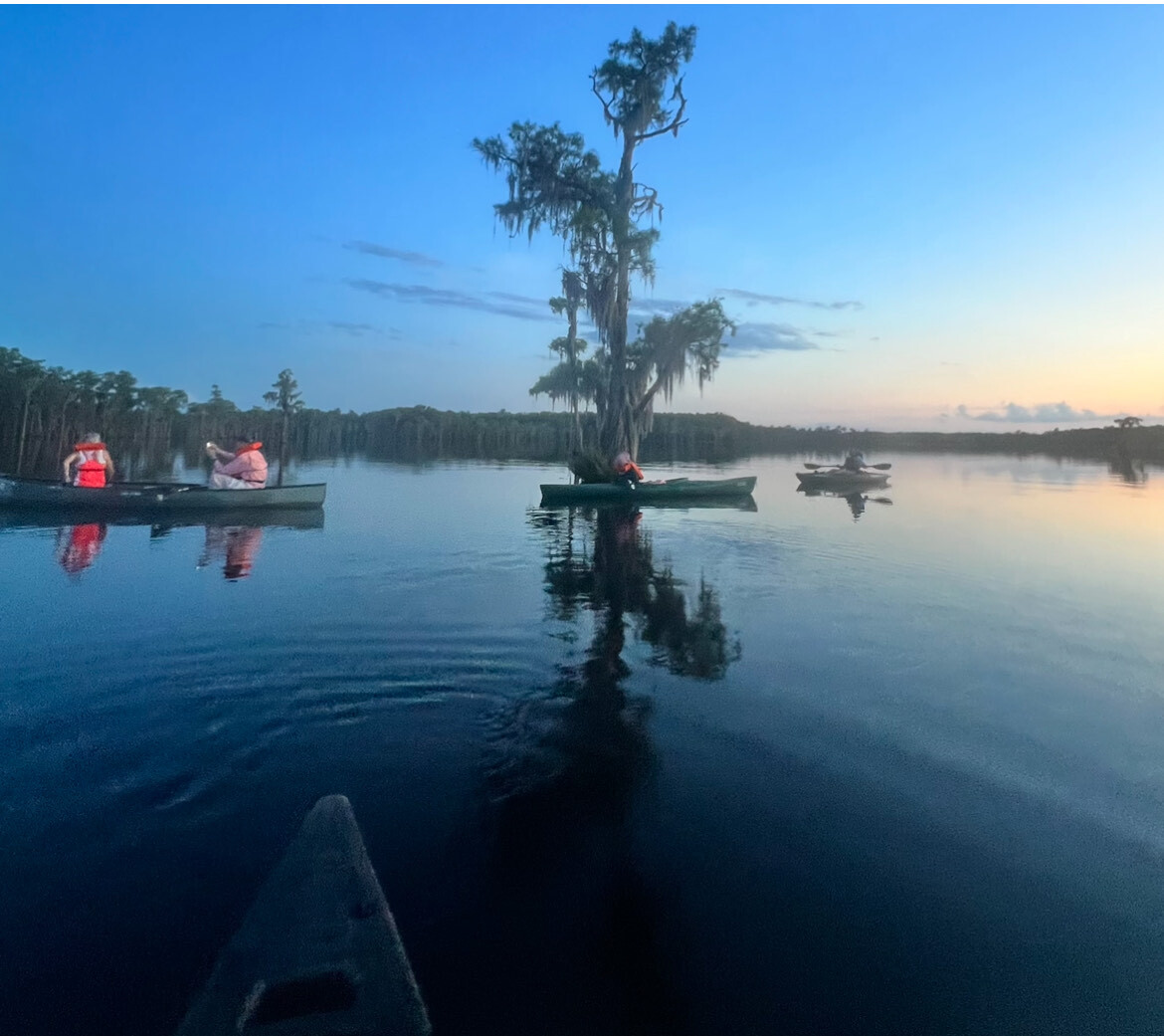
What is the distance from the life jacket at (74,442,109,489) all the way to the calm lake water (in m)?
9.23

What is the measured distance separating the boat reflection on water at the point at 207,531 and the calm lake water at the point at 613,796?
1.75 m

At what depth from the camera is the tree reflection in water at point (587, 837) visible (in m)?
3.07

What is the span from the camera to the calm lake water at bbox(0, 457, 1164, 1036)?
10.2 feet

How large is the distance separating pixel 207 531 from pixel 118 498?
128 inches

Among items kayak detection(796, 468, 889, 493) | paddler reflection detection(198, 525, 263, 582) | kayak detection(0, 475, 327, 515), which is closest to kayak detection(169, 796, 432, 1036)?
paddler reflection detection(198, 525, 263, 582)

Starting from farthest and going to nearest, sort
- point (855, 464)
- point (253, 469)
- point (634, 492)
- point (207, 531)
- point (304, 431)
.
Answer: point (304, 431), point (855, 464), point (634, 492), point (253, 469), point (207, 531)

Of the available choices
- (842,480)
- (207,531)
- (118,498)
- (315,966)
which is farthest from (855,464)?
(315,966)

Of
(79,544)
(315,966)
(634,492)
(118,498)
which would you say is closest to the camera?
(315,966)

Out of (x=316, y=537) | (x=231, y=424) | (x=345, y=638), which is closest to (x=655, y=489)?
(x=316, y=537)

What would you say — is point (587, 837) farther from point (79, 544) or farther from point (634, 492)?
point (634, 492)

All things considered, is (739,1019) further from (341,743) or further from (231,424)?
(231,424)

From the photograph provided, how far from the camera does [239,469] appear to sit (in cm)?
1850

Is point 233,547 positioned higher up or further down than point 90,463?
further down

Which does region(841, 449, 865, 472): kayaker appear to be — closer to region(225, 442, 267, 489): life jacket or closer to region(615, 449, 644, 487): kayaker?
region(615, 449, 644, 487): kayaker
